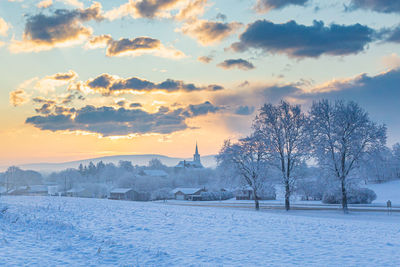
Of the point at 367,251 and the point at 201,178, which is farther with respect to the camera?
the point at 201,178

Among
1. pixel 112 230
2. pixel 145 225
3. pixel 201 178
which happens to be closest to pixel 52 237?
pixel 112 230

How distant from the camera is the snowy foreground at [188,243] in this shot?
11.6 m

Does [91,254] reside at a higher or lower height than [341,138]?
lower

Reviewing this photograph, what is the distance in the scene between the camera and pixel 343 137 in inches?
1353

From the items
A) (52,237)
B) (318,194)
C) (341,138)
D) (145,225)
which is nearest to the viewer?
(52,237)

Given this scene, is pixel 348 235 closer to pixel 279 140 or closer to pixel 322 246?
pixel 322 246

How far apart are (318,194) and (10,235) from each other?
224 feet

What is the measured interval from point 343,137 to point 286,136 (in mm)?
6203

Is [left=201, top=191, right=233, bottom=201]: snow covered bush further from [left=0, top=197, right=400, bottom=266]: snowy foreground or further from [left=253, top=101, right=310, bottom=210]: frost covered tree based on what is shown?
[left=0, top=197, right=400, bottom=266]: snowy foreground

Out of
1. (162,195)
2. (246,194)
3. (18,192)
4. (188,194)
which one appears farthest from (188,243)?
(18,192)

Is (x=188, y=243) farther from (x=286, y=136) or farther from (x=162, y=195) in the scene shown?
(x=162, y=195)

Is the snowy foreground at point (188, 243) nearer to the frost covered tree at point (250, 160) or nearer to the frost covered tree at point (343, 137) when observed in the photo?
the frost covered tree at point (343, 137)

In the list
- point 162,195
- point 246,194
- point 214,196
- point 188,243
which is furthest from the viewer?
point 162,195

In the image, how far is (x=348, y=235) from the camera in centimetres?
1686
